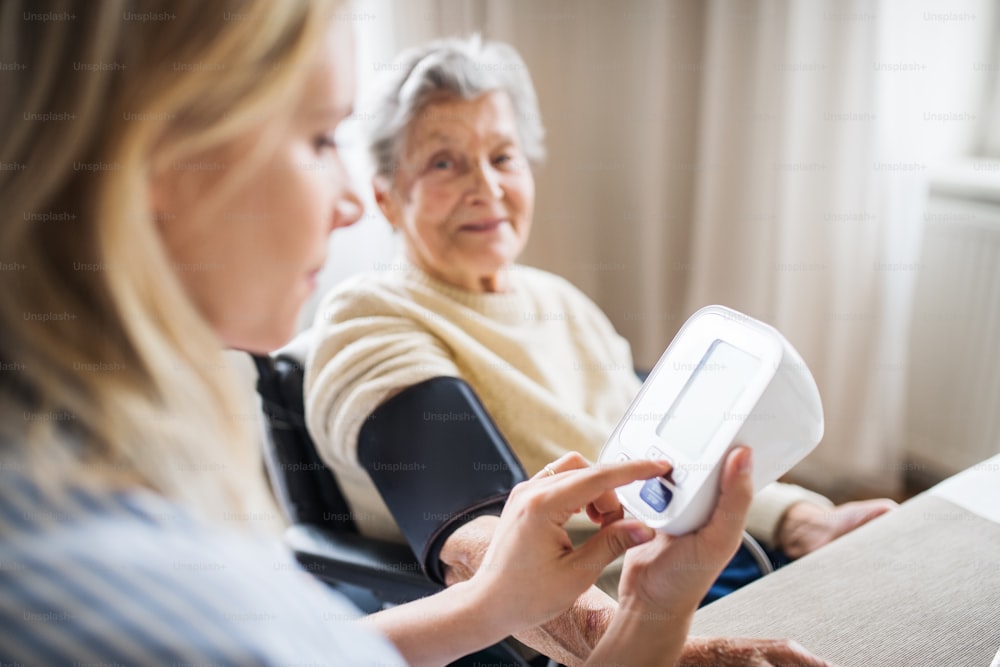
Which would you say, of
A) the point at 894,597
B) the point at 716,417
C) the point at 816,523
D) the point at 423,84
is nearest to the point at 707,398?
the point at 716,417

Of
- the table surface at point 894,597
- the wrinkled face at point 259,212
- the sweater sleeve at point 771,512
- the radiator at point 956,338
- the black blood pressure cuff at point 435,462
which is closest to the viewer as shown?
the wrinkled face at point 259,212

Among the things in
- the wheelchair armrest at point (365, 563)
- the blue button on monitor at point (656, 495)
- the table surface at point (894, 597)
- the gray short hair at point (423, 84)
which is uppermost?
the gray short hair at point (423, 84)

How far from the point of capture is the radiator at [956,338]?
195 cm

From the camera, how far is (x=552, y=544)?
2.39ft

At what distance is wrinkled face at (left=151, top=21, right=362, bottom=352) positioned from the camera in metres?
0.49

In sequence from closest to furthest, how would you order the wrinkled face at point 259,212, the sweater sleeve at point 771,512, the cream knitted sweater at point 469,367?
1. the wrinkled face at point 259,212
2. the cream knitted sweater at point 469,367
3. the sweater sleeve at point 771,512

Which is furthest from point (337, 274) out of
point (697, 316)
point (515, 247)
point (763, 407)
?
point (763, 407)

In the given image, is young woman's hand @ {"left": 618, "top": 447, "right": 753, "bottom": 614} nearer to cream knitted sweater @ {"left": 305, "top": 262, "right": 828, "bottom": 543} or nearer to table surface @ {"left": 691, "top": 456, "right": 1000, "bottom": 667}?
table surface @ {"left": 691, "top": 456, "right": 1000, "bottom": 667}

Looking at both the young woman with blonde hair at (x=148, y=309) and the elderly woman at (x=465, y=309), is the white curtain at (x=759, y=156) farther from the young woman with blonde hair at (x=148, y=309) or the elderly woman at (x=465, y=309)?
the young woman with blonde hair at (x=148, y=309)

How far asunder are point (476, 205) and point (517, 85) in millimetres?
236

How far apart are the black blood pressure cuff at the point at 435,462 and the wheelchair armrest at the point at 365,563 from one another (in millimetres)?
29

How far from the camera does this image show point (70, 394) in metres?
0.45

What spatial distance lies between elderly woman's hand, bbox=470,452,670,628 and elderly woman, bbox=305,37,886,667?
0.40 meters

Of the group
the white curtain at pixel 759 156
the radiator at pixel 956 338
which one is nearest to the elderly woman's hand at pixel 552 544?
the white curtain at pixel 759 156
